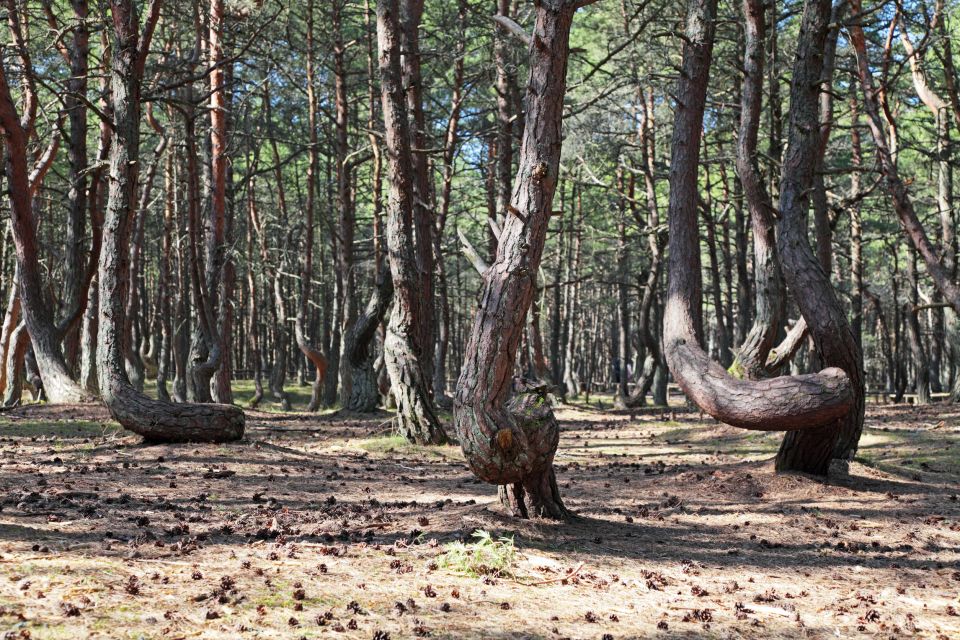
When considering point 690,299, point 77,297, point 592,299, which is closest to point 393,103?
point 690,299

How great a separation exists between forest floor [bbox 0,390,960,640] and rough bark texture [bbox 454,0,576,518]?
2.12ft

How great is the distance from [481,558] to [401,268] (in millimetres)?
6834

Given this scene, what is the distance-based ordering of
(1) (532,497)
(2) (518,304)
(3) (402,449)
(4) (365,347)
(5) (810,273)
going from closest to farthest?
(2) (518,304)
(1) (532,497)
(5) (810,273)
(3) (402,449)
(4) (365,347)

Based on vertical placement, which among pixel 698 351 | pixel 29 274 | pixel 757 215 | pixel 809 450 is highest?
pixel 757 215

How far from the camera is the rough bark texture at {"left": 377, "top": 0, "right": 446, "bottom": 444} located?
11.6 m

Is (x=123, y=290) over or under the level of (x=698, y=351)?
over

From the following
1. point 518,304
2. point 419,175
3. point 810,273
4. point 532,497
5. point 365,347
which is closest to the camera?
point 518,304

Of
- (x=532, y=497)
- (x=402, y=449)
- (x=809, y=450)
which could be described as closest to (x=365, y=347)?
(x=402, y=449)

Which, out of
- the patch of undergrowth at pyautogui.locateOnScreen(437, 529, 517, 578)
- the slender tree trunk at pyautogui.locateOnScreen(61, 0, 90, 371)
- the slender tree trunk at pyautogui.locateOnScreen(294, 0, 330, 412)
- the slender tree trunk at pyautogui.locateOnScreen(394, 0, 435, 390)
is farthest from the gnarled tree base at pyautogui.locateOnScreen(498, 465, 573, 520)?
the slender tree trunk at pyautogui.locateOnScreen(294, 0, 330, 412)

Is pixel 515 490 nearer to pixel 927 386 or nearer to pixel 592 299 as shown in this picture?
pixel 927 386

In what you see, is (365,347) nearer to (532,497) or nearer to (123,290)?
(123,290)

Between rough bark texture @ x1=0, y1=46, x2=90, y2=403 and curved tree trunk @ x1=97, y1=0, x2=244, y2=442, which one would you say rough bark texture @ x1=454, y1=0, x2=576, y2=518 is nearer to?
curved tree trunk @ x1=97, y1=0, x2=244, y2=442

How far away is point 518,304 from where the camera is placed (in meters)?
5.78

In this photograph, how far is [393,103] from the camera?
1173 cm
